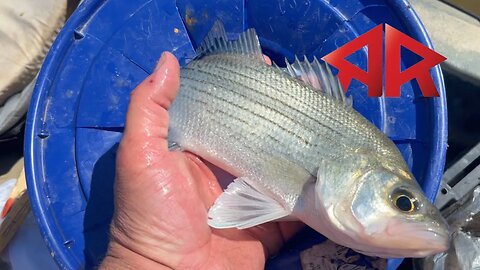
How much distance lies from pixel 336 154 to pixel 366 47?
484mm

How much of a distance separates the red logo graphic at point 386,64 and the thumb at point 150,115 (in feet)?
1.74

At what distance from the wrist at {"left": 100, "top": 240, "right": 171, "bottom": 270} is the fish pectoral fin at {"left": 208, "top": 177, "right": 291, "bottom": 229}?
22 cm

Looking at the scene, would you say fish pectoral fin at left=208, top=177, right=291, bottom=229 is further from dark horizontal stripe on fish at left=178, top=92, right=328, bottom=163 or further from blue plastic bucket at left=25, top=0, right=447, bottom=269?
blue plastic bucket at left=25, top=0, right=447, bottom=269

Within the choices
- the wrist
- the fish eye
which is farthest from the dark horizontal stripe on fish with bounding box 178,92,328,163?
the wrist

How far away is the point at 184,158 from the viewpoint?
1.72 metres

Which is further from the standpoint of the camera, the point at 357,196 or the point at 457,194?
the point at 457,194

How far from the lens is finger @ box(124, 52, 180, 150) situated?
1572mm

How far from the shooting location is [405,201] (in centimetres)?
142

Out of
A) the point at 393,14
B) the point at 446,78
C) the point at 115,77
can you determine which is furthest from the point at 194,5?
the point at 446,78

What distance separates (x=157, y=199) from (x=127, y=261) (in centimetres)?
23

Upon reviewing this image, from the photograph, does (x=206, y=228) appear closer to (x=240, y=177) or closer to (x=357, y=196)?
(x=240, y=177)

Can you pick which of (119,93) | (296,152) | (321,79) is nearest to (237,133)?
(296,152)

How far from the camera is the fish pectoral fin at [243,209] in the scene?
5.15ft

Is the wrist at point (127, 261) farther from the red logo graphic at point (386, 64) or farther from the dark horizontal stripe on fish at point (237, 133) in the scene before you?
the red logo graphic at point (386, 64)
